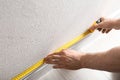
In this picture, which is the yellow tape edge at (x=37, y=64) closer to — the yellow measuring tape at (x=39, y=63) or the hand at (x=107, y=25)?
the yellow measuring tape at (x=39, y=63)

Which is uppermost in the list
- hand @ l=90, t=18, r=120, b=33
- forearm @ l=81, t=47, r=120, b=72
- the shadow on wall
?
hand @ l=90, t=18, r=120, b=33

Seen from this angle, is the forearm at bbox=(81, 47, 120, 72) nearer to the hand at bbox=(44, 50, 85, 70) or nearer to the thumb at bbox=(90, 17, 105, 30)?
the hand at bbox=(44, 50, 85, 70)

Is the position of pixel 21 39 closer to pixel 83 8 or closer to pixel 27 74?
pixel 27 74

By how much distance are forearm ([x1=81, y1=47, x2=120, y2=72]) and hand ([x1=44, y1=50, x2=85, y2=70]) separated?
3 centimetres

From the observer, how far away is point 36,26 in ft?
2.66

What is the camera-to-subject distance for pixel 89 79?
1.15 meters

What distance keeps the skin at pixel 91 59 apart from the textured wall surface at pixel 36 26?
0.08m

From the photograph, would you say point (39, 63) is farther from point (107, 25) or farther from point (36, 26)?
point (107, 25)

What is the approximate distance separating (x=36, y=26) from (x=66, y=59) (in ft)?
0.75

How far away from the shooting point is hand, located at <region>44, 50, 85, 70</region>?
940 millimetres

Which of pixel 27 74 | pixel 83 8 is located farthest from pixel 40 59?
pixel 83 8

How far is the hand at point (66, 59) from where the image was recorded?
0.94m

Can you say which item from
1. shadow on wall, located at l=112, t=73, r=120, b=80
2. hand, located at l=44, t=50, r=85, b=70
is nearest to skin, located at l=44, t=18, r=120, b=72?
hand, located at l=44, t=50, r=85, b=70

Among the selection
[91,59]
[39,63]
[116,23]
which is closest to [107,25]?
[116,23]
